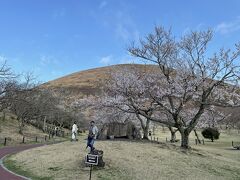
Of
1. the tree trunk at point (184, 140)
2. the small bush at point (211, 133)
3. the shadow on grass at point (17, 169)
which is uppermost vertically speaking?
the small bush at point (211, 133)

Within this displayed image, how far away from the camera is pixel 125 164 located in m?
17.2

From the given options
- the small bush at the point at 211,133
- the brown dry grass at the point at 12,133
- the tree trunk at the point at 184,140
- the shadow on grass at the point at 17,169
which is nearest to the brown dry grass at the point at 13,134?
the brown dry grass at the point at 12,133

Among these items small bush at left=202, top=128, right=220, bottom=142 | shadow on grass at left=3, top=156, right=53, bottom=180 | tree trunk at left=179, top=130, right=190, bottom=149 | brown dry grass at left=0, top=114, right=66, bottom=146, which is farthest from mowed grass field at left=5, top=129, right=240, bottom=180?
small bush at left=202, top=128, right=220, bottom=142

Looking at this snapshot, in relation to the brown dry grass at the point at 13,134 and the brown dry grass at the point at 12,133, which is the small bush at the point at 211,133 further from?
the brown dry grass at the point at 12,133

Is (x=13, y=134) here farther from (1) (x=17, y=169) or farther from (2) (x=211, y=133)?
(2) (x=211, y=133)

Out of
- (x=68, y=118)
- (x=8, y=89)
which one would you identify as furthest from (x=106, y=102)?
(x=68, y=118)

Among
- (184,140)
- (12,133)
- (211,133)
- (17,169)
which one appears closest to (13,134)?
(12,133)

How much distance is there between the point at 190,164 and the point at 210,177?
2278mm

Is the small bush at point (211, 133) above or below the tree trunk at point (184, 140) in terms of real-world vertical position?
above

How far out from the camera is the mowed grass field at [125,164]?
1583cm

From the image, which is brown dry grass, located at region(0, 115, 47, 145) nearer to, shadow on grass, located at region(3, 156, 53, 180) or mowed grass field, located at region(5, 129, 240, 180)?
shadow on grass, located at region(3, 156, 53, 180)

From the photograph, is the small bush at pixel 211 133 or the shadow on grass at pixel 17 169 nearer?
the shadow on grass at pixel 17 169

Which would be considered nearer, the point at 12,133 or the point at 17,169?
the point at 17,169

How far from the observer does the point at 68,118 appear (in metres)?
66.1
